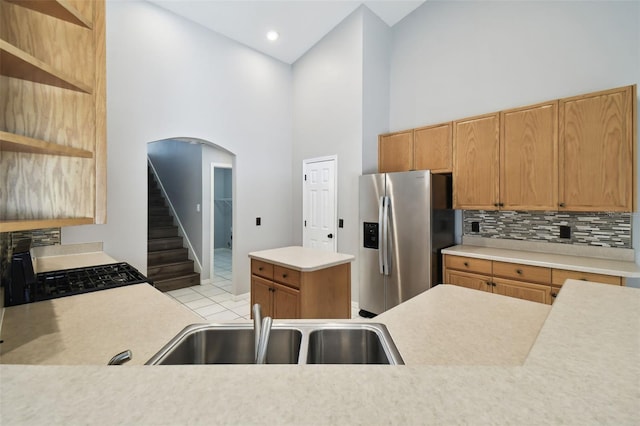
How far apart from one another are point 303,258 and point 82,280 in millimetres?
1510

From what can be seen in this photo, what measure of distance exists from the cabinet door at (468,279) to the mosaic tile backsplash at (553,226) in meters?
0.68

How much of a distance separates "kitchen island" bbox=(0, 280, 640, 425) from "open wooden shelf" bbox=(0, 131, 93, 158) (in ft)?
1.76

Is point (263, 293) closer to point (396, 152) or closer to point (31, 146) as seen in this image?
point (31, 146)

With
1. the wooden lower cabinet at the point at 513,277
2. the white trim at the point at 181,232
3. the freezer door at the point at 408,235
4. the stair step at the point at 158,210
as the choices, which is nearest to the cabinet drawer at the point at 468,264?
the wooden lower cabinet at the point at 513,277

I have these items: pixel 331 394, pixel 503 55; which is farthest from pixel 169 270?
pixel 503 55

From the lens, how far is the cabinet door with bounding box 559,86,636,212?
225 cm

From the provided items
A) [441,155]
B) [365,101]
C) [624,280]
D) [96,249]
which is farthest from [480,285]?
[96,249]

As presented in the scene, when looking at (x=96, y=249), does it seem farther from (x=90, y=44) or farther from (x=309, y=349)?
(x=309, y=349)

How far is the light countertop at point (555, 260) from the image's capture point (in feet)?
7.08

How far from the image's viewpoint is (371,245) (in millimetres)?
3486

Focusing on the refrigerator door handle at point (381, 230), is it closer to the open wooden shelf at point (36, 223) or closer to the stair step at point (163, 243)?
the open wooden shelf at point (36, 223)

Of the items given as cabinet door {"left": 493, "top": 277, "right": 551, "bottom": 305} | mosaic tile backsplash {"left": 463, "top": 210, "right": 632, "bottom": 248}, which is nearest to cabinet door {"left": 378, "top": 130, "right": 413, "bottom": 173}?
mosaic tile backsplash {"left": 463, "top": 210, "right": 632, "bottom": 248}

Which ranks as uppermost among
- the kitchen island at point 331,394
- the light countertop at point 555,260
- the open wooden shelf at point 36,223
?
the open wooden shelf at point 36,223

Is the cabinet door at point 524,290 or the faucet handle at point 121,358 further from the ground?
the faucet handle at point 121,358
